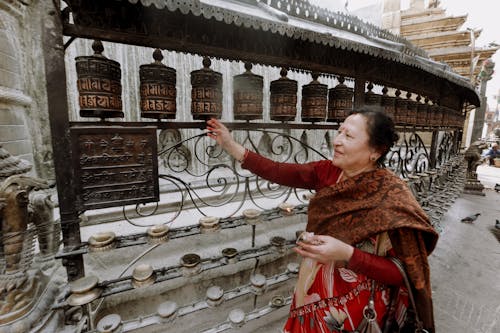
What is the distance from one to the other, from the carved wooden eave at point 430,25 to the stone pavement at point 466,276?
14.1 m

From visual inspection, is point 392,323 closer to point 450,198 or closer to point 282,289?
point 282,289

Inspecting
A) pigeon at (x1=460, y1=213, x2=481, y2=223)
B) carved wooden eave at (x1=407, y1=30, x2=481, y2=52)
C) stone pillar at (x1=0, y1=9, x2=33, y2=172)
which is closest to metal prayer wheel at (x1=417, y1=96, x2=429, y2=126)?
pigeon at (x1=460, y1=213, x2=481, y2=223)

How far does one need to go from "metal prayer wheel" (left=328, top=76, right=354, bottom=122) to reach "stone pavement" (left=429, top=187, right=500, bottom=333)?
2103 millimetres

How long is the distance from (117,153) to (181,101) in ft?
13.4

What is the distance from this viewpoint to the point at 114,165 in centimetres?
→ 154

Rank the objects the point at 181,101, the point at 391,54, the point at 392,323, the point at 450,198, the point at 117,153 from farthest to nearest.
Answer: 1. the point at 181,101
2. the point at 450,198
3. the point at 391,54
4. the point at 117,153
5. the point at 392,323

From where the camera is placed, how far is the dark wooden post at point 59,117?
4.23 feet

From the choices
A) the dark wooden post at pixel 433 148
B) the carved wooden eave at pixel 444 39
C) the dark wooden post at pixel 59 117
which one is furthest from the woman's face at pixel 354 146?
the carved wooden eave at pixel 444 39

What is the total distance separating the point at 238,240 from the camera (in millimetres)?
2953

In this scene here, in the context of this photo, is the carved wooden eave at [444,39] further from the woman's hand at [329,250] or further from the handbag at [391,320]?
the woman's hand at [329,250]

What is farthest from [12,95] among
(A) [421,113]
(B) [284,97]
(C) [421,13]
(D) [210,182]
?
(C) [421,13]

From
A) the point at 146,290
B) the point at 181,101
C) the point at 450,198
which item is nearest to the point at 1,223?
the point at 146,290

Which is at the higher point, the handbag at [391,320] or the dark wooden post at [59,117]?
the dark wooden post at [59,117]

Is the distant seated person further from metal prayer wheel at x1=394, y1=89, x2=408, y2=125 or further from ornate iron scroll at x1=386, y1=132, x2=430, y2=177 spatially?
metal prayer wheel at x1=394, y1=89, x2=408, y2=125
